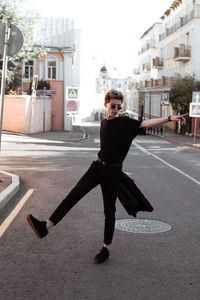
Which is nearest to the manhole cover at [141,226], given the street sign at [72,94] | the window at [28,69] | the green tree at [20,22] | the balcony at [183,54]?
the street sign at [72,94]

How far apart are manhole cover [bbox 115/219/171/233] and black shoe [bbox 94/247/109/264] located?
4.56ft

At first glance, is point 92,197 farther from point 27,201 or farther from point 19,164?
point 19,164

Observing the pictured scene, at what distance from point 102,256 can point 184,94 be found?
3895 centimetres

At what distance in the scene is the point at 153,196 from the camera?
9.59 m

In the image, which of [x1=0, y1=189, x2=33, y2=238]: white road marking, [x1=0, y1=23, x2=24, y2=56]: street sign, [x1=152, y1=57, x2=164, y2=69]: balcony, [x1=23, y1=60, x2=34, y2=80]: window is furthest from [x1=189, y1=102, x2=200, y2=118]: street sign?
[x1=152, y1=57, x2=164, y2=69]: balcony

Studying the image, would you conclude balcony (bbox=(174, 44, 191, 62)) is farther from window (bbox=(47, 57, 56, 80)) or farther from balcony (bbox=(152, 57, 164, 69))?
window (bbox=(47, 57, 56, 80))

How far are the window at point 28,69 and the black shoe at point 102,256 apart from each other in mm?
37914

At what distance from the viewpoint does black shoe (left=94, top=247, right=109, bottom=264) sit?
5140 millimetres

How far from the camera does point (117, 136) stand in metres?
5.26

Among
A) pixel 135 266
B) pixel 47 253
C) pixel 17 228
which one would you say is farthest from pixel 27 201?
pixel 135 266

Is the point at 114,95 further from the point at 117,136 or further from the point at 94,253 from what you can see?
the point at 94,253

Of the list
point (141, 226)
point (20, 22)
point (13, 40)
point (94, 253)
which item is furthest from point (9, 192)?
point (20, 22)

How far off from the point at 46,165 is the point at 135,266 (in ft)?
32.9

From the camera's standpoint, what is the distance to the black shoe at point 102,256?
A: 5140 millimetres
